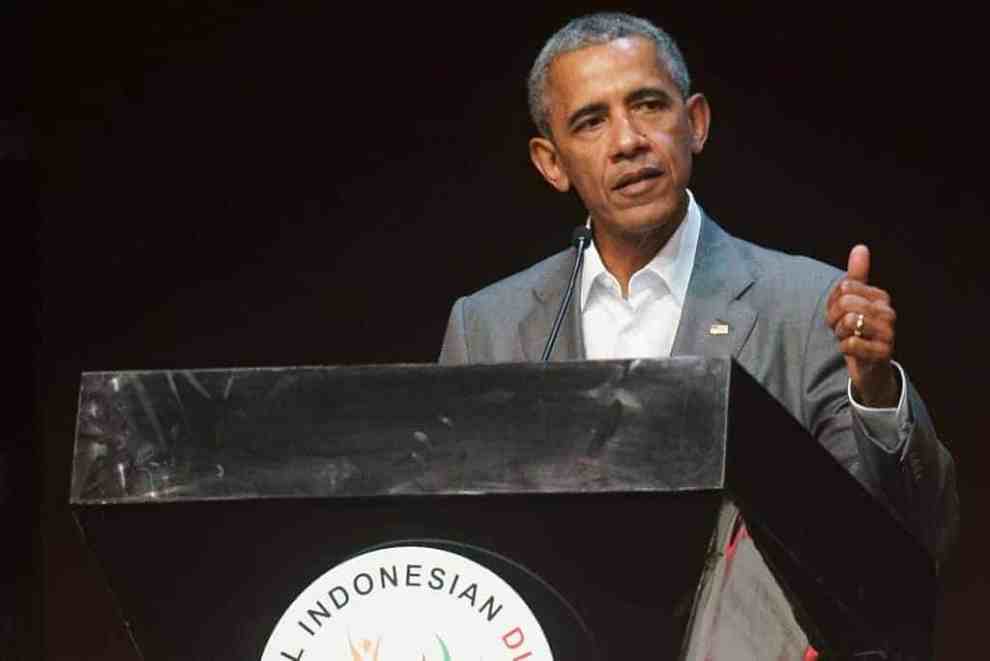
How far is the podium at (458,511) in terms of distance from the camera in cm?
138

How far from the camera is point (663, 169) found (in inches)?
94.1

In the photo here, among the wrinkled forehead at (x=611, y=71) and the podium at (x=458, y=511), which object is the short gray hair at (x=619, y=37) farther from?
the podium at (x=458, y=511)

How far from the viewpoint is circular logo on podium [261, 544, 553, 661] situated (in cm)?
142

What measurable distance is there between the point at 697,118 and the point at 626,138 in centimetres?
15

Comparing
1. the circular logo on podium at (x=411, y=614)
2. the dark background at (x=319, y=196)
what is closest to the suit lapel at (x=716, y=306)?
the circular logo on podium at (x=411, y=614)

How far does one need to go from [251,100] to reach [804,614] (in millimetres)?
2319

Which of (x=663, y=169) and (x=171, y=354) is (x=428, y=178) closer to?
(x=171, y=354)

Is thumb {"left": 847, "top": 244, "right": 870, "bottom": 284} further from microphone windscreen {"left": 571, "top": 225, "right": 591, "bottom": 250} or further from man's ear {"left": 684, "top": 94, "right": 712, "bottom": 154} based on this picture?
man's ear {"left": 684, "top": 94, "right": 712, "bottom": 154}

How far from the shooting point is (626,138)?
240 centimetres

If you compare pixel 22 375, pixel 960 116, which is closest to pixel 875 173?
pixel 960 116

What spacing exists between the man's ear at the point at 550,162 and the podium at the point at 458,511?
3.63ft

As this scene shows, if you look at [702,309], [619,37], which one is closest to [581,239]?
[702,309]

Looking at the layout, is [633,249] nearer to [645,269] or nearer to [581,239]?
[645,269]

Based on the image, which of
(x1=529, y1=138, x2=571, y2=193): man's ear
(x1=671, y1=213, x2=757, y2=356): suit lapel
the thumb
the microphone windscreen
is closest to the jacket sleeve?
the thumb
